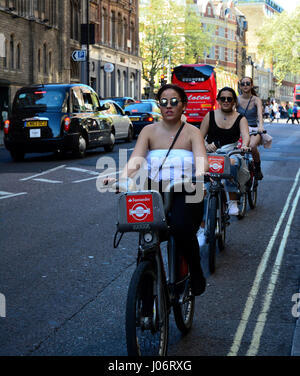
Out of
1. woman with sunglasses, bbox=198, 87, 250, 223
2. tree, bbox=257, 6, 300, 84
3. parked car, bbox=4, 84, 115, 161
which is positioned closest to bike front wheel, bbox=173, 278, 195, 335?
woman with sunglasses, bbox=198, 87, 250, 223

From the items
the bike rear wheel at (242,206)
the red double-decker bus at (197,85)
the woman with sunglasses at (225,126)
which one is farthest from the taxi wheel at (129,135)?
the woman with sunglasses at (225,126)

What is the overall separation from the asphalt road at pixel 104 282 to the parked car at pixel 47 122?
19.8 feet

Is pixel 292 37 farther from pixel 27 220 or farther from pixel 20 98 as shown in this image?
pixel 27 220

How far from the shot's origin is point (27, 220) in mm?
8828

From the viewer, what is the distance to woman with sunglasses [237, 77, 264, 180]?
9550 mm

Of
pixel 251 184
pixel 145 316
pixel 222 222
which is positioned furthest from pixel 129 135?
pixel 145 316

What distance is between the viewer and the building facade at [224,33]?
110250 mm

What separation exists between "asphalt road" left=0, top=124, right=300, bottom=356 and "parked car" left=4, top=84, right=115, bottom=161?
6037 mm

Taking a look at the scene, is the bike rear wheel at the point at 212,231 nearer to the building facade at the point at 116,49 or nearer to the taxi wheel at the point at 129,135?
the taxi wheel at the point at 129,135

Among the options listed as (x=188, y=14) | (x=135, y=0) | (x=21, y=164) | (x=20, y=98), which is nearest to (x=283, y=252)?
(x=21, y=164)

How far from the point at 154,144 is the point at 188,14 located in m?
73.1

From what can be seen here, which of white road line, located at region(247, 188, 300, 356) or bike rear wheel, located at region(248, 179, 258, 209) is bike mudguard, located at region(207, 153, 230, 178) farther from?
bike rear wheel, located at region(248, 179, 258, 209)

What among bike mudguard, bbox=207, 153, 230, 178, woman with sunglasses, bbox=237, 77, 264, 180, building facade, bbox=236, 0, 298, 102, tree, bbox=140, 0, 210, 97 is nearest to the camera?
bike mudguard, bbox=207, 153, 230, 178

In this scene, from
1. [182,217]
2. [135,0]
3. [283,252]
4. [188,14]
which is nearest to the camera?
[182,217]
